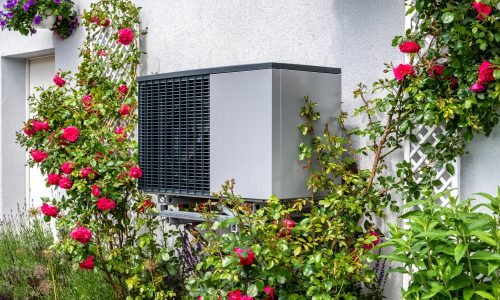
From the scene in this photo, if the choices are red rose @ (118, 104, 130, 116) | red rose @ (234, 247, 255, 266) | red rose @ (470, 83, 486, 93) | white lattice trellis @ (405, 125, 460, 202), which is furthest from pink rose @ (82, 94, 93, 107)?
red rose @ (470, 83, 486, 93)

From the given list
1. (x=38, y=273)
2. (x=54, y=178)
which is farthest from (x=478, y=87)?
(x=38, y=273)

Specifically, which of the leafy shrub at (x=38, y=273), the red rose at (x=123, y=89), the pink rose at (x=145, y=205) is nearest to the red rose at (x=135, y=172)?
the pink rose at (x=145, y=205)

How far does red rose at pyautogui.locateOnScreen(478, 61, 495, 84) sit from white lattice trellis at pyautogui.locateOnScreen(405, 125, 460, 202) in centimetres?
49

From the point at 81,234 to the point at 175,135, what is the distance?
1099mm

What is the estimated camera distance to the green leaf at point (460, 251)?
3438 mm

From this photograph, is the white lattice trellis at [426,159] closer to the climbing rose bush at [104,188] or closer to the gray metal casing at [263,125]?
the gray metal casing at [263,125]

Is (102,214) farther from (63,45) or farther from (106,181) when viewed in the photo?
(63,45)

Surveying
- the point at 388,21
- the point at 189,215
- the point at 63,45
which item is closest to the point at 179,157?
the point at 189,215

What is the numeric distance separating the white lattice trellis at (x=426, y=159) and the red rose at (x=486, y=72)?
486mm

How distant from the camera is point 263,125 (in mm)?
4500

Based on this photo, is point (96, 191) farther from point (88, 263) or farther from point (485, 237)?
point (485, 237)

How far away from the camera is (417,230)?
3.69 m

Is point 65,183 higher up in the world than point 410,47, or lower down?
lower down

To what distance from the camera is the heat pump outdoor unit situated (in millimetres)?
4496
